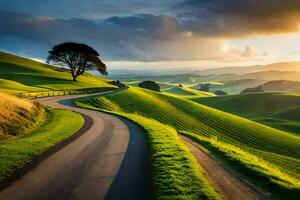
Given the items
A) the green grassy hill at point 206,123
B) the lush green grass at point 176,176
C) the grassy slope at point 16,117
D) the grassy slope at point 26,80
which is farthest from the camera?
the grassy slope at point 26,80

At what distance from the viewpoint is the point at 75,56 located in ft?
379

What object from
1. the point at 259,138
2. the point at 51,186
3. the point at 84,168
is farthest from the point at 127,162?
the point at 259,138

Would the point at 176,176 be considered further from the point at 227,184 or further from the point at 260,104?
the point at 260,104

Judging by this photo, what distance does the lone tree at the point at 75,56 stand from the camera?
115 meters

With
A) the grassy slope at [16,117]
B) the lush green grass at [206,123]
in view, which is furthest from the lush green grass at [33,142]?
the lush green grass at [206,123]

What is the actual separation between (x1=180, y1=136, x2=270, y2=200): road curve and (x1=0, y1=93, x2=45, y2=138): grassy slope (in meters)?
16.7

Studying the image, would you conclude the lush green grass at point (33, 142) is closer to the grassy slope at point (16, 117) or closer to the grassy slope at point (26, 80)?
the grassy slope at point (16, 117)

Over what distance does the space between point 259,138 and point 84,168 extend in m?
52.9

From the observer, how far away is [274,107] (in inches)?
5861

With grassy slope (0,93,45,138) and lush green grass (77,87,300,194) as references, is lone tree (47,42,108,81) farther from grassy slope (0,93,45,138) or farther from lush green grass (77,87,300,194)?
grassy slope (0,93,45,138)

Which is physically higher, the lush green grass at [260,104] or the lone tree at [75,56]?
the lone tree at [75,56]

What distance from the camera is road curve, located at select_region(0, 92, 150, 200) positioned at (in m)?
14.2

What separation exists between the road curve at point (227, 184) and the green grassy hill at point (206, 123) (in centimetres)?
3526

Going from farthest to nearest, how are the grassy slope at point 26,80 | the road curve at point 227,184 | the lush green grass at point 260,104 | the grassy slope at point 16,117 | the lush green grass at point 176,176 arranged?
1. the lush green grass at point 260,104
2. the grassy slope at point 26,80
3. the grassy slope at point 16,117
4. the road curve at point 227,184
5. the lush green grass at point 176,176
